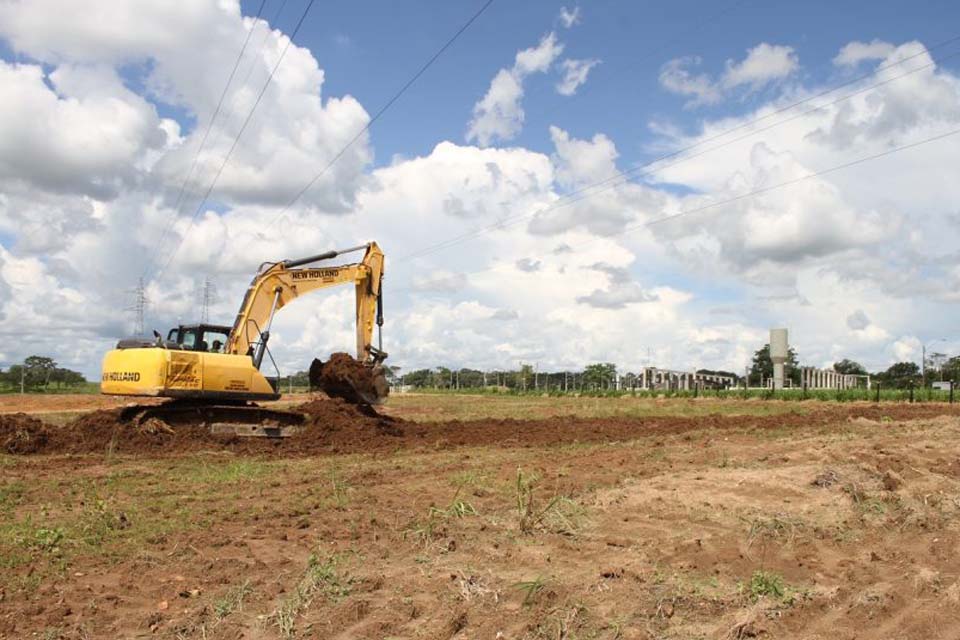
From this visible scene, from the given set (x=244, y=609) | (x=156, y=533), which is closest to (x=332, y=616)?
(x=244, y=609)

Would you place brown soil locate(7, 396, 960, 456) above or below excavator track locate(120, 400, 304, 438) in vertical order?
below

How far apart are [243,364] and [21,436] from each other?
4827 millimetres

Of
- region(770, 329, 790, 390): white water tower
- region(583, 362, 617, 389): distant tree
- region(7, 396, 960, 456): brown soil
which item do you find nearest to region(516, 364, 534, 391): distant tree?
region(583, 362, 617, 389): distant tree

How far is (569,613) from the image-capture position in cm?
594

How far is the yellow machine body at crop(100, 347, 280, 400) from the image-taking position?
1775cm

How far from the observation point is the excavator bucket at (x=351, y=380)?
2073cm

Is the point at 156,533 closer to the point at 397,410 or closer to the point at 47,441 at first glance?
the point at 47,441

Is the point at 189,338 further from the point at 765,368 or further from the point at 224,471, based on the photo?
the point at 765,368

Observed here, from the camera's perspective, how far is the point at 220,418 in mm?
19344

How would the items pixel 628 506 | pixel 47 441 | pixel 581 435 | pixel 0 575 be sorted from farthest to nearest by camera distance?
pixel 581 435
pixel 47 441
pixel 628 506
pixel 0 575

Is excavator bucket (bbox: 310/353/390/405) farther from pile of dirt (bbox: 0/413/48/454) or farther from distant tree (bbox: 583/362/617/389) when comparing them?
distant tree (bbox: 583/362/617/389)

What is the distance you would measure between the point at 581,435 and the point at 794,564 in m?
13.3

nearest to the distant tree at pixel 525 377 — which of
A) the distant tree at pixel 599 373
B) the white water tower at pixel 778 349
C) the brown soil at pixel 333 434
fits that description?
the distant tree at pixel 599 373

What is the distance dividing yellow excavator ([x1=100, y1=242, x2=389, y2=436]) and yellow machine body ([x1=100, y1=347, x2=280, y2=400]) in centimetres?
2
